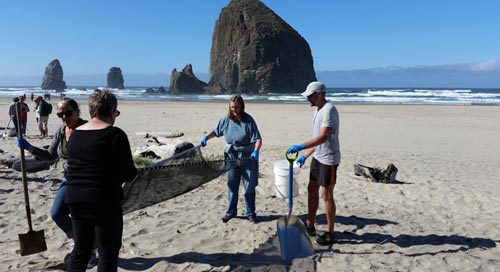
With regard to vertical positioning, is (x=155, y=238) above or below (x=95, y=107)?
below

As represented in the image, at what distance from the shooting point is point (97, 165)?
278 centimetres

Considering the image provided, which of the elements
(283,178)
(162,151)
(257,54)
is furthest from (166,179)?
(257,54)

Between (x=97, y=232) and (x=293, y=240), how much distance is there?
2083mm

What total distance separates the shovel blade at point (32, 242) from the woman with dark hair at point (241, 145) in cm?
220

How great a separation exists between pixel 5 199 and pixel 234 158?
3625 millimetres

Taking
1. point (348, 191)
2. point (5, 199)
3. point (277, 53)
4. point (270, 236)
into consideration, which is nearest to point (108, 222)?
point (270, 236)

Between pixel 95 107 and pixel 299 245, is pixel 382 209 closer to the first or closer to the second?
pixel 299 245

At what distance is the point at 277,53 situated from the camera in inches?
3561

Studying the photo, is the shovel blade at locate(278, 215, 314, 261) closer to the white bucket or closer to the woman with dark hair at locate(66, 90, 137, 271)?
the white bucket

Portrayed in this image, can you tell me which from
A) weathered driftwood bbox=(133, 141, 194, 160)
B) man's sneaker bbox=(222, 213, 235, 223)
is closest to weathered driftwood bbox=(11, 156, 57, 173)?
weathered driftwood bbox=(133, 141, 194, 160)

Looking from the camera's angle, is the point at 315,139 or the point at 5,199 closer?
the point at 315,139

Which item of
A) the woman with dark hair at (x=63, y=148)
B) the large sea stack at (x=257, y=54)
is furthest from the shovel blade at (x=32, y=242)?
the large sea stack at (x=257, y=54)

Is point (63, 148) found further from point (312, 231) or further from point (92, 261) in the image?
point (312, 231)

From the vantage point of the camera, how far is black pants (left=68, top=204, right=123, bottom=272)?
9.36 ft
